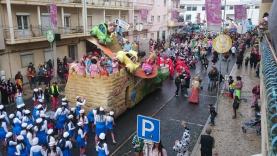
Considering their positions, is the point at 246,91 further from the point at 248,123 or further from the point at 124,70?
the point at 124,70

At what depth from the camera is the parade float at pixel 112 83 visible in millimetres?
13180

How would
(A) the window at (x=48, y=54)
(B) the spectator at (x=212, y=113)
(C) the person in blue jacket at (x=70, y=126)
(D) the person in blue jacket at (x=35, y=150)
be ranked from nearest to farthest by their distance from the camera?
(D) the person in blue jacket at (x=35, y=150), (C) the person in blue jacket at (x=70, y=126), (B) the spectator at (x=212, y=113), (A) the window at (x=48, y=54)

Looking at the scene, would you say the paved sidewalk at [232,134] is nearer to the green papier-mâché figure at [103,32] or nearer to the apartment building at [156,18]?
the green papier-mâché figure at [103,32]

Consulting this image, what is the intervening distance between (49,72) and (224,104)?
11.6 m

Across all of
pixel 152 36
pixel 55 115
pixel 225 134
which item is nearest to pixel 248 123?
pixel 225 134

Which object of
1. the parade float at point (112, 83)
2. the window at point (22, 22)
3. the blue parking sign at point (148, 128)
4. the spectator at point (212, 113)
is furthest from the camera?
the window at point (22, 22)

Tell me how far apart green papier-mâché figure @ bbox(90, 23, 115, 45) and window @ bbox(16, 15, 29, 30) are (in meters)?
7.46

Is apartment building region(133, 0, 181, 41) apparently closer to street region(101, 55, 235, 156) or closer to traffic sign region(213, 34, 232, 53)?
street region(101, 55, 235, 156)

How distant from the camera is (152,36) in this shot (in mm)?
44406

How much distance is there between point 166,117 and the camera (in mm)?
14422

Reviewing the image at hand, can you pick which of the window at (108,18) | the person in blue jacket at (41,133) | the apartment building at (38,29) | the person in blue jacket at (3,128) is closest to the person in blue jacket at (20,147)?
the person in blue jacket at (41,133)

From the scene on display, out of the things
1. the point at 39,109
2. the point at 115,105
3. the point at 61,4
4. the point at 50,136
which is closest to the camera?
the point at 50,136

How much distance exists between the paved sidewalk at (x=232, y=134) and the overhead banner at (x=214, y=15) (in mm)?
4256

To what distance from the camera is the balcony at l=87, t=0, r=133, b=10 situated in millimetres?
28234
